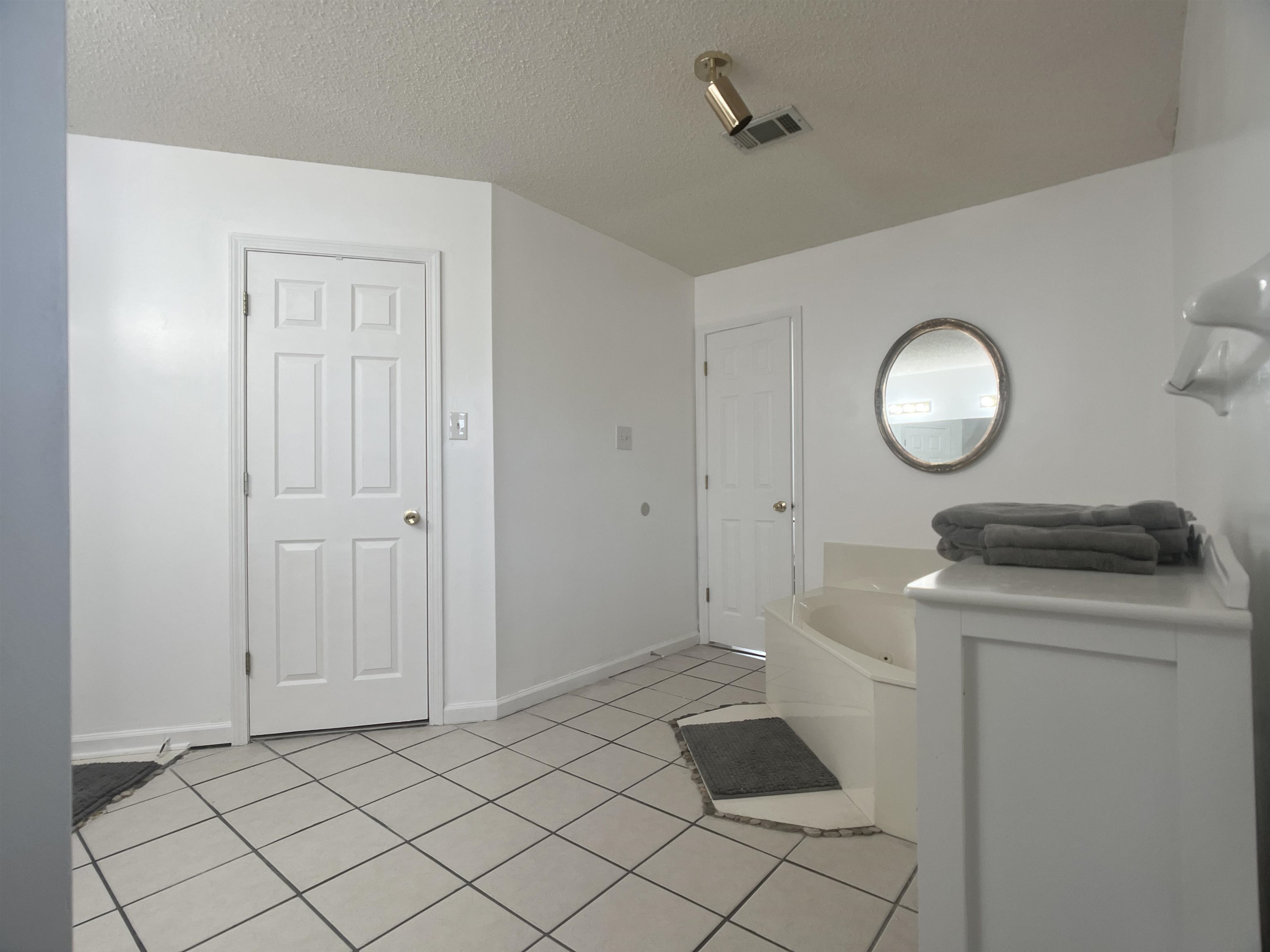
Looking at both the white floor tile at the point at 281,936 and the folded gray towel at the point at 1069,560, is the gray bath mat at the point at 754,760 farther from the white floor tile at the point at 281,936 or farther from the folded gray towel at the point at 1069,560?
the folded gray towel at the point at 1069,560

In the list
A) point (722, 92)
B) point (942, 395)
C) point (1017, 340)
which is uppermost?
point (722, 92)

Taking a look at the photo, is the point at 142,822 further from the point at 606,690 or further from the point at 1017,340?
the point at 1017,340

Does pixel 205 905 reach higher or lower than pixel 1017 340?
lower

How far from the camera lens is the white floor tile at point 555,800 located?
193 cm

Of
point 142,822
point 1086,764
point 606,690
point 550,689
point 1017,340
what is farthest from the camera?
point 606,690

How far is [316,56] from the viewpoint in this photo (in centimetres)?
195

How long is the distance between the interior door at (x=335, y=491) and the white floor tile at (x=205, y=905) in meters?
0.97

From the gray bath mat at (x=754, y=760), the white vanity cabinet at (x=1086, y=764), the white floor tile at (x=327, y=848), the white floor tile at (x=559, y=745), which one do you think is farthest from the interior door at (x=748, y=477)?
the white vanity cabinet at (x=1086, y=764)

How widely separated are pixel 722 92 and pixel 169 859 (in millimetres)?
2839

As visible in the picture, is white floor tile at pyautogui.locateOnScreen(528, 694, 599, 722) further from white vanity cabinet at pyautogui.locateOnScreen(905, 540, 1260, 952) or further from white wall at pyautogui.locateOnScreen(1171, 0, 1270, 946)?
white wall at pyautogui.locateOnScreen(1171, 0, 1270, 946)

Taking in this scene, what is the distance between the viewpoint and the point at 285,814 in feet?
6.44

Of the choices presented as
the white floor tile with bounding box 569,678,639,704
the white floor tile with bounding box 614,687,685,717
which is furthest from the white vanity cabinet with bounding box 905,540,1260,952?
the white floor tile with bounding box 569,678,639,704

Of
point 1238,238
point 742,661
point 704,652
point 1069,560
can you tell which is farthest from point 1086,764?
point 704,652

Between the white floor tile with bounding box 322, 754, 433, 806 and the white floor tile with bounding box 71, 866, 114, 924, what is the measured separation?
622 millimetres
